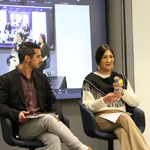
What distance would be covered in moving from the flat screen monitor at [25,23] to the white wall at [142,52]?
1232 millimetres

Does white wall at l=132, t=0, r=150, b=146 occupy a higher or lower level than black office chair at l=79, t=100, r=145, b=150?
higher

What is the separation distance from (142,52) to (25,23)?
174cm

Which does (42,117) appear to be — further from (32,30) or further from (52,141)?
(32,30)

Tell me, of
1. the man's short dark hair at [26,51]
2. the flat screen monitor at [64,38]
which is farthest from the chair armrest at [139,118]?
the man's short dark hair at [26,51]

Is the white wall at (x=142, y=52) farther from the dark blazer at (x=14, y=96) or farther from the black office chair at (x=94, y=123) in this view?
the dark blazer at (x=14, y=96)

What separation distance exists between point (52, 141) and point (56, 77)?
1.39m

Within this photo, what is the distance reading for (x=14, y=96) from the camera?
2301 mm

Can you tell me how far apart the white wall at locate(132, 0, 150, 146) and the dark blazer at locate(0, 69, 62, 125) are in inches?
57.6

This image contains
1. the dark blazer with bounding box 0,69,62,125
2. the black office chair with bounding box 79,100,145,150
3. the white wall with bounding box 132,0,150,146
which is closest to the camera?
the dark blazer with bounding box 0,69,62,125

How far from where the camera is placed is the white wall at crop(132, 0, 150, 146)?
3.36m

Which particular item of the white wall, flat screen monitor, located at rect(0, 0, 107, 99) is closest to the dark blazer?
flat screen monitor, located at rect(0, 0, 107, 99)

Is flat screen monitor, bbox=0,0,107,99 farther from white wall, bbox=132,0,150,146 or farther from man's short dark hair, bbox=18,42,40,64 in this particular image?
man's short dark hair, bbox=18,42,40,64

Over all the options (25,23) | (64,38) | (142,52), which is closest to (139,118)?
(142,52)

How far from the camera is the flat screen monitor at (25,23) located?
10.5 ft
